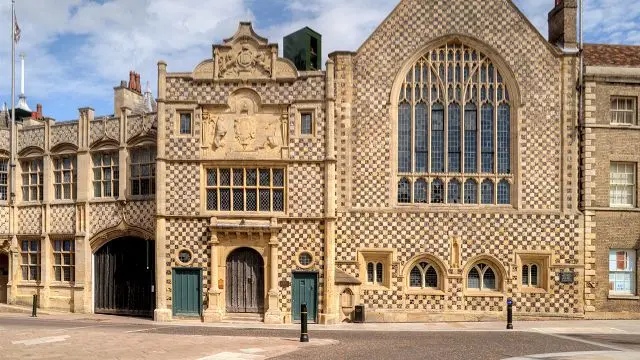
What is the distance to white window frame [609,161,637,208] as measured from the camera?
22797 mm

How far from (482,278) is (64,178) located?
1919cm

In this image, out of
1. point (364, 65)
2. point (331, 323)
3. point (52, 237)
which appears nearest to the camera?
point (331, 323)

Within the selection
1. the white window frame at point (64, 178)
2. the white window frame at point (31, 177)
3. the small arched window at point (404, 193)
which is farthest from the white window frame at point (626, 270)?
the white window frame at point (31, 177)

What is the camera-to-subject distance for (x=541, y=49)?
22.5m

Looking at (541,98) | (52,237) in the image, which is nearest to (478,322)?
(541,98)

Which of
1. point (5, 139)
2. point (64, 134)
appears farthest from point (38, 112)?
point (64, 134)

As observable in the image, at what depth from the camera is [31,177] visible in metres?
26.4

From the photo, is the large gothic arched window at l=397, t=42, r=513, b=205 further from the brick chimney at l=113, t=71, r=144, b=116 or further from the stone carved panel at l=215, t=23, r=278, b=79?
the brick chimney at l=113, t=71, r=144, b=116

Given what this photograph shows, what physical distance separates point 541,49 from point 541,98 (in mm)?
2017

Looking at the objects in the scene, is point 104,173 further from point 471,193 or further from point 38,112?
point 471,193

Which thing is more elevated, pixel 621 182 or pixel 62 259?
pixel 621 182

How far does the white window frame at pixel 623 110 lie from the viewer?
22.9 m

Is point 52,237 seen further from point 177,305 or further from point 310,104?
point 310,104

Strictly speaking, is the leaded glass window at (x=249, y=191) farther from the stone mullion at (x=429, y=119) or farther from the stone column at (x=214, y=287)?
the stone mullion at (x=429, y=119)
